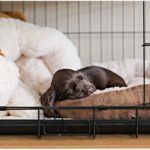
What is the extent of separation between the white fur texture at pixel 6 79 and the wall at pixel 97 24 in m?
0.98

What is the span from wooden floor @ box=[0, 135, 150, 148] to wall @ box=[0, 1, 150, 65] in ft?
4.21

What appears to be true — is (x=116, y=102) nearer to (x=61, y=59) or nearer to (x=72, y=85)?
(x=72, y=85)

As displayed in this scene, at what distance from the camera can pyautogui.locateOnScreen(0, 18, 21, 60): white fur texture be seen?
1588 mm

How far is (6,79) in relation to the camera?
1.26 metres

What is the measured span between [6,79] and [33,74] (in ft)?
1.42

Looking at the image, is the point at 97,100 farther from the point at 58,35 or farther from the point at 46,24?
the point at 46,24

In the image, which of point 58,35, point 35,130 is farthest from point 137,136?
point 58,35

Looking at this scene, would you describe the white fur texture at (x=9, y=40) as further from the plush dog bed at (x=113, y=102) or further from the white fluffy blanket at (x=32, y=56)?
the plush dog bed at (x=113, y=102)

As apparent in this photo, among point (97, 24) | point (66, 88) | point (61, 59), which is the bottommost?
point (66, 88)

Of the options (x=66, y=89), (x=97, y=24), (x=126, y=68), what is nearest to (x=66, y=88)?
(x=66, y=89)

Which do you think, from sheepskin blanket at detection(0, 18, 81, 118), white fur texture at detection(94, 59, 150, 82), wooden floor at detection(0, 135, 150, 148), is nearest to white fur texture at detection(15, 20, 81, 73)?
sheepskin blanket at detection(0, 18, 81, 118)

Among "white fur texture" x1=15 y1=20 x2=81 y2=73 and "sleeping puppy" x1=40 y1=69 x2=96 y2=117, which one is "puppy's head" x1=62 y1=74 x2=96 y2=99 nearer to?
"sleeping puppy" x1=40 y1=69 x2=96 y2=117

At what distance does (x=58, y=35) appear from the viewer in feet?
6.06

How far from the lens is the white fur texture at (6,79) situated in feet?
4.09
